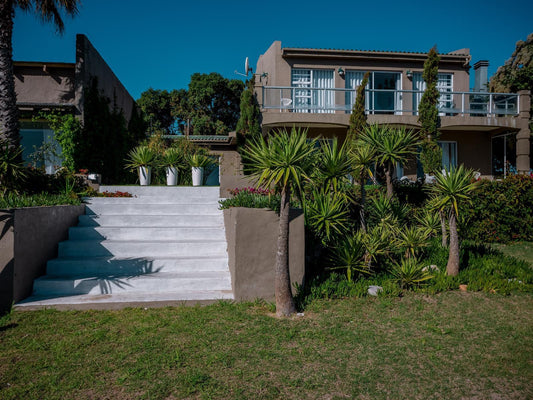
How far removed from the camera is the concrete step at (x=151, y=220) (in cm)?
788

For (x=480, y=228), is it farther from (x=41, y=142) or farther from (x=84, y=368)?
(x=41, y=142)

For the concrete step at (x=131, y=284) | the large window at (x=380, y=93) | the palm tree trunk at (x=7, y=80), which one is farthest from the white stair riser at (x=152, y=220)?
the large window at (x=380, y=93)

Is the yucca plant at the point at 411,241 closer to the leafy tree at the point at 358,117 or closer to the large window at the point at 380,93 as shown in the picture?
the leafy tree at the point at 358,117

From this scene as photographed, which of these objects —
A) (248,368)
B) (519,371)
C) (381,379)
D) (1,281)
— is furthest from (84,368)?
(519,371)

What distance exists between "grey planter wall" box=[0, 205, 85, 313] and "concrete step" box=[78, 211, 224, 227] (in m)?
1.00

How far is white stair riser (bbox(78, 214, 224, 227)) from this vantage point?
788 centimetres

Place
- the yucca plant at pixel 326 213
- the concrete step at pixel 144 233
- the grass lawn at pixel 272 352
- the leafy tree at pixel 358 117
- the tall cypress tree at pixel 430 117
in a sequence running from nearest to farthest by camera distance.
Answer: the grass lawn at pixel 272 352 < the yucca plant at pixel 326 213 < the concrete step at pixel 144 233 < the leafy tree at pixel 358 117 < the tall cypress tree at pixel 430 117

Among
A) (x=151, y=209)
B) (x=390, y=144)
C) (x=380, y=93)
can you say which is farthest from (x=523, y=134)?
(x=151, y=209)

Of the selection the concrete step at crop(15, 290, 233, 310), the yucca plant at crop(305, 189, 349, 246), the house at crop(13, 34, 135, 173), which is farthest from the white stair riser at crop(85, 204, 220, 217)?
the house at crop(13, 34, 135, 173)

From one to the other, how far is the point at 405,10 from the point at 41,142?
16599mm

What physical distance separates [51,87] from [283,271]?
490 inches

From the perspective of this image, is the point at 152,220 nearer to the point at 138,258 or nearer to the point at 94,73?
the point at 138,258

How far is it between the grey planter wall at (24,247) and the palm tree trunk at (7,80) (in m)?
5.01

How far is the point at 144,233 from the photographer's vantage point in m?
7.53
